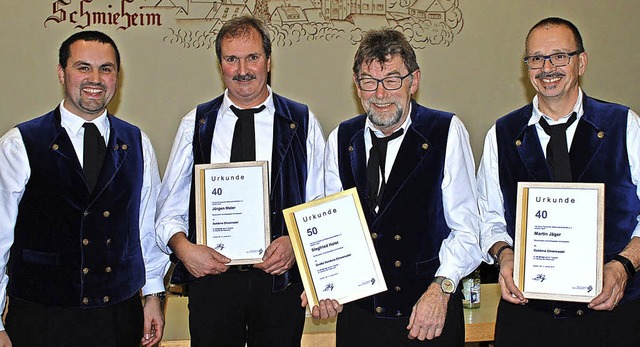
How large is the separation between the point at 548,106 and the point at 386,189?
26.1 inches

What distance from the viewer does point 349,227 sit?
8.84 ft

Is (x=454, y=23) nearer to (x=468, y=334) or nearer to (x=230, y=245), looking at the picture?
(x=468, y=334)

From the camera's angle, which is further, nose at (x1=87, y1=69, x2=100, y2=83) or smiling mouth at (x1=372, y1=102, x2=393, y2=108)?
nose at (x1=87, y1=69, x2=100, y2=83)

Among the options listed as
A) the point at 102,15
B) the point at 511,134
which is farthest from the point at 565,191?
the point at 102,15

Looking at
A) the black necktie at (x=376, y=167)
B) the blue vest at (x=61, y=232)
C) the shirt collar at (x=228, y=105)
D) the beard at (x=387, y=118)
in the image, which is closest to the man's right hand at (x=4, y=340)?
the blue vest at (x=61, y=232)

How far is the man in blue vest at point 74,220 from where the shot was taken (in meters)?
2.75

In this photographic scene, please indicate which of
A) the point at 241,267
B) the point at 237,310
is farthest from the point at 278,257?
the point at 237,310

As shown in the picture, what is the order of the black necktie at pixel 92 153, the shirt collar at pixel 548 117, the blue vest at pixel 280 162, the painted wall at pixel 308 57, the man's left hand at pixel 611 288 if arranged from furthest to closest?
1. the painted wall at pixel 308 57
2. the blue vest at pixel 280 162
3. the black necktie at pixel 92 153
4. the shirt collar at pixel 548 117
5. the man's left hand at pixel 611 288

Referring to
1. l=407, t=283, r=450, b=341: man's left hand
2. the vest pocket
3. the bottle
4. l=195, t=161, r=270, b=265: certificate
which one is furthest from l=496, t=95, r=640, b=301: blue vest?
the vest pocket

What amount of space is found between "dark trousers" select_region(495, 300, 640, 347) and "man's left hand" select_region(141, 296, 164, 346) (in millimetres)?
1419

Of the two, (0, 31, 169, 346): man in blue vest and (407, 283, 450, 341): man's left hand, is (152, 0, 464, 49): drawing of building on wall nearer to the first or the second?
(0, 31, 169, 346): man in blue vest

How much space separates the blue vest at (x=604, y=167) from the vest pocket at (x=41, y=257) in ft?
5.44

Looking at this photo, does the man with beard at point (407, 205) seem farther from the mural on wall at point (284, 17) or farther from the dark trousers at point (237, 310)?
the mural on wall at point (284, 17)

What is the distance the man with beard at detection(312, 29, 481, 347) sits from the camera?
2674 millimetres
